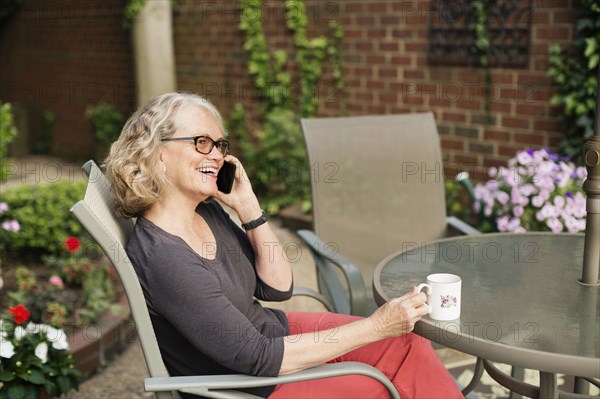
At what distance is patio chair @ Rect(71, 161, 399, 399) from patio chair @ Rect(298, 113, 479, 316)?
128 cm

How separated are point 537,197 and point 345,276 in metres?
1.44

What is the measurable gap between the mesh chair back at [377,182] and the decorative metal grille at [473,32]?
1.24 metres

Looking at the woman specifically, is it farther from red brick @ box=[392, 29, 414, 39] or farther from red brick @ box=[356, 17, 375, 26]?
red brick @ box=[356, 17, 375, 26]

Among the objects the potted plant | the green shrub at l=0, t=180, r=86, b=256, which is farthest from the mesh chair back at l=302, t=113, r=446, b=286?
the green shrub at l=0, t=180, r=86, b=256

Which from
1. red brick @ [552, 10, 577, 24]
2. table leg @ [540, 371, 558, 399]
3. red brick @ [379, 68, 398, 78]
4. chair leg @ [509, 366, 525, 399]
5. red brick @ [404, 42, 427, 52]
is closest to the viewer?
table leg @ [540, 371, 558, 399]

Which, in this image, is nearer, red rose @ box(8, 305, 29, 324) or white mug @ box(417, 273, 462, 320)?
white mug @ box(417, 273, 462, 320)

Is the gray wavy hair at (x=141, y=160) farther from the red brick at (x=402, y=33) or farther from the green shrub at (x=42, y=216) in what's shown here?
the red brick at (x=402, y=33)

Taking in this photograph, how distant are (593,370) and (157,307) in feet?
3.29

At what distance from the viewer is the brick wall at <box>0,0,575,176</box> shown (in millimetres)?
4309

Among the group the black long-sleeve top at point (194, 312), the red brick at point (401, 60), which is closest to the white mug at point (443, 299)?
the black long-sleeve top at point (194, 312)

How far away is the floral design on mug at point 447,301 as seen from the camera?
1.80 metres

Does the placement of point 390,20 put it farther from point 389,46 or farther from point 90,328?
point 90,328

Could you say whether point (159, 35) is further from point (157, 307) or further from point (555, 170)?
point (157, 307)

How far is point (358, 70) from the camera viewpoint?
17.7ft
